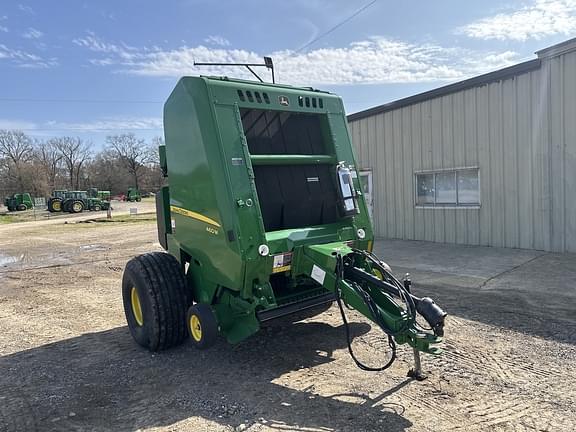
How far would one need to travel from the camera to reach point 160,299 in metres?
4.31

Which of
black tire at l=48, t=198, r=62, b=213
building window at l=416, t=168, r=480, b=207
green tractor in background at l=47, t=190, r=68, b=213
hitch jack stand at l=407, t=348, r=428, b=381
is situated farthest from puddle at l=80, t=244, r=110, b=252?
black tire at l=48, t=198, r=62, b=213

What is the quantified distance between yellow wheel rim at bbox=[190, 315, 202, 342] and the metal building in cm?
777

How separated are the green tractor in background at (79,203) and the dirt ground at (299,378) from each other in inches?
1283

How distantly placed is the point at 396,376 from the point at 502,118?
25.2 ft

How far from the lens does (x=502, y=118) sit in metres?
9.49

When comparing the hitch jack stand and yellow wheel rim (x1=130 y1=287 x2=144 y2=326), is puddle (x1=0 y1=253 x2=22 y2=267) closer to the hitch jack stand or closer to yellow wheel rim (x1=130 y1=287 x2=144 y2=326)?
yellow wheel rim (x1=130 y1=287 x2=144 y2=326)

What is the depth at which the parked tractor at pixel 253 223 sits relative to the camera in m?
3.75

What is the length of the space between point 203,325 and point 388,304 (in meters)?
1.60

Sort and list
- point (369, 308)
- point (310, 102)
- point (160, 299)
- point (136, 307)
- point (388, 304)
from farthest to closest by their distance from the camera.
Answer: point (136, 307), point (310, 102), point (160, 299), point (388, 304), point (369, 308)

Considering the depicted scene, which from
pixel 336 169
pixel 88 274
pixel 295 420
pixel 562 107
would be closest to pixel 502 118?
pixel 562 107

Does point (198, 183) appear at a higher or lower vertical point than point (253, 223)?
higher

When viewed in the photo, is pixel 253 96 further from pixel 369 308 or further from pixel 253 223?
pixel 369 308

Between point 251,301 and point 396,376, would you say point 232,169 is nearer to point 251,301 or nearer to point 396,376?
point 251,301

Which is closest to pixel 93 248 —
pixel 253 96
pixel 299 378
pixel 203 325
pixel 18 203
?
pixel 203 325
